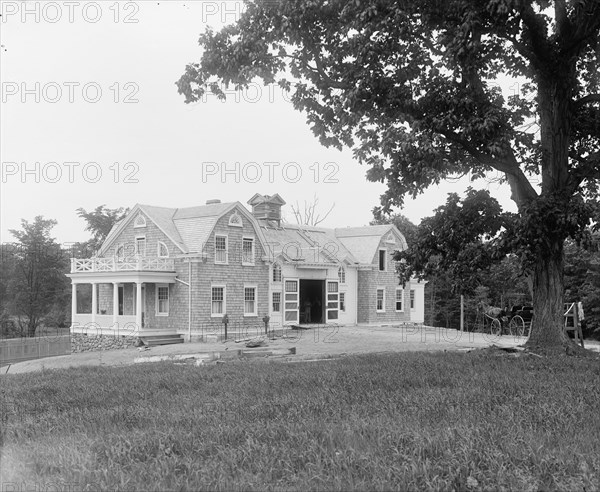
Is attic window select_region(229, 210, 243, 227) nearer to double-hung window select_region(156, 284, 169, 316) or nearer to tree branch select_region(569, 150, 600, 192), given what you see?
double-hung window select_region(156, 284, 169, 316)

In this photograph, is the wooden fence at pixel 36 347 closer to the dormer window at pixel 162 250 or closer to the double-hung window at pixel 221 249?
the dormer window at pixel 162 250

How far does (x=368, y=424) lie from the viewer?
699cm

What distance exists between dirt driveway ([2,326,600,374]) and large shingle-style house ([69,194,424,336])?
2644 millimetres

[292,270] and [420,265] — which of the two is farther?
[292,270]

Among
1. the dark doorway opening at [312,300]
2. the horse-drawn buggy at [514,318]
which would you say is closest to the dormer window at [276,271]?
the dark doorway opening at [312,300]

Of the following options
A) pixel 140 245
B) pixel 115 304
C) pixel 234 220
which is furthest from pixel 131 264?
pixel 234 220

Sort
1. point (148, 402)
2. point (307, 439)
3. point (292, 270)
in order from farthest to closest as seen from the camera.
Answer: point (292, 270)
point (148, 402)
point (307, 439)

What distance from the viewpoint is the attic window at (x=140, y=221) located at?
125ft

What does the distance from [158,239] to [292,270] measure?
795cm

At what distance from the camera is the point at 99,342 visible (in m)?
37.2

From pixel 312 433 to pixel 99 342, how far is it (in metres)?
32.6

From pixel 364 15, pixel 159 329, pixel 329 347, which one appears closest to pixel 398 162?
pixel 364 15

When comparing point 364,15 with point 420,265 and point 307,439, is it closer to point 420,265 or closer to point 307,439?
point 420,265

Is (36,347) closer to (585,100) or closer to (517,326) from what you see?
(517,326)
